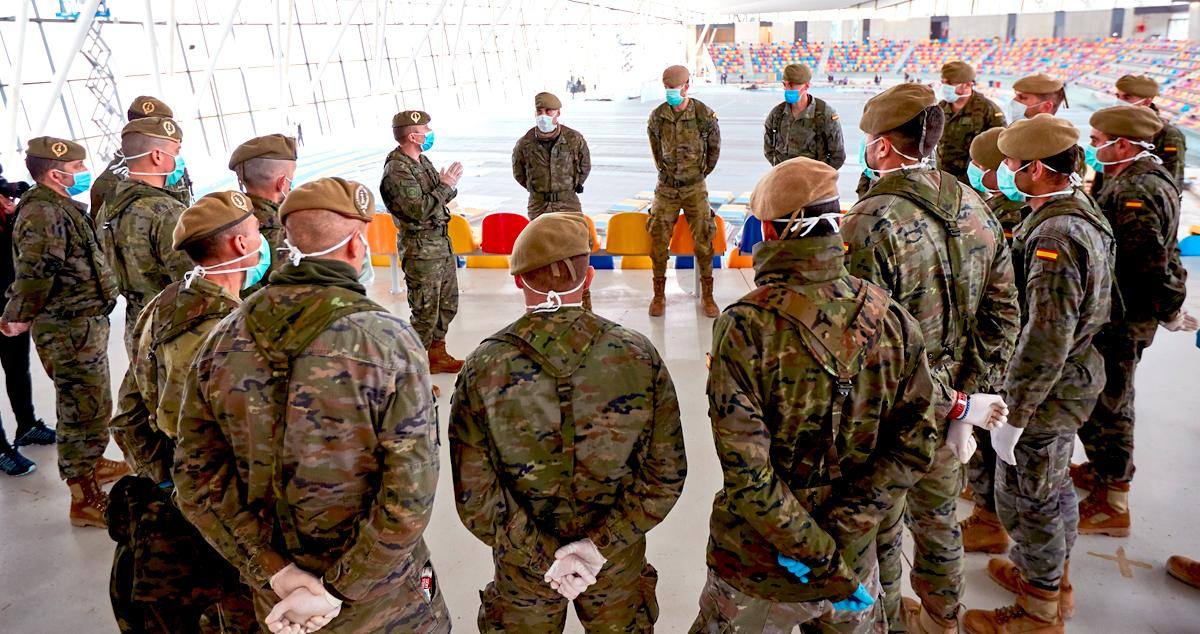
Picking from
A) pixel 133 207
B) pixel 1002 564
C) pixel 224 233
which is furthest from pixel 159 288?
pixel 1002 564

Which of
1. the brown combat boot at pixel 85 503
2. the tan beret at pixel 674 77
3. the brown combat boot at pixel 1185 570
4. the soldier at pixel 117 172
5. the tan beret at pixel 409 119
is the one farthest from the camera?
the tan beret at pixel 674 77

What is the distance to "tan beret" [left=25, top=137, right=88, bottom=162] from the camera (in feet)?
11.9

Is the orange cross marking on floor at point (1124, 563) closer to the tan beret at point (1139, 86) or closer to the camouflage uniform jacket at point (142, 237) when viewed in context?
the tan beret at point (1139, 86)

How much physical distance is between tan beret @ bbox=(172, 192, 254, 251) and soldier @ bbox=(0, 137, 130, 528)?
6.76ft

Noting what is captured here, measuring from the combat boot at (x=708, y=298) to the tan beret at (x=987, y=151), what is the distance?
9.93 feet

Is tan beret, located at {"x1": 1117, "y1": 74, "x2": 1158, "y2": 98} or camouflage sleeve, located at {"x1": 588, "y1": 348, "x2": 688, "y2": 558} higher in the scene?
tan beret, located at {"x1": 1117, "y1": 74, "x2": 1158, "y2": 98}

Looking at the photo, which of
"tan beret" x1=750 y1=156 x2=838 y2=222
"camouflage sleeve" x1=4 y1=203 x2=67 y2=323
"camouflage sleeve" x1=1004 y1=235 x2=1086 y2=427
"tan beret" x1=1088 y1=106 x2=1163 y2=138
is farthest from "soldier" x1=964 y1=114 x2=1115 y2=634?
"camouflage sleeve" x1=4 y1=203 x2=67 y2=323

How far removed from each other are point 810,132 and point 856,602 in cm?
502

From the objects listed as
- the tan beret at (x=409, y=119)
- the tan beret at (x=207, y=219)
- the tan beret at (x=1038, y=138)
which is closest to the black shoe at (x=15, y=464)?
the tan beret at (x=409, y=119)

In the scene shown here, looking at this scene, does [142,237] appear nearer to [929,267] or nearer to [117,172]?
[117,172]

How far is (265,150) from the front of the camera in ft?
10.7

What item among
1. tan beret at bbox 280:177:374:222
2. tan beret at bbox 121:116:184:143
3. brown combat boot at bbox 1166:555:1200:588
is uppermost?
tan beret at bbox 121:116:184:143

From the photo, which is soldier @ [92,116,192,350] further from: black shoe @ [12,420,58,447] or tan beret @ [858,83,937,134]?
tan beret @ [858,83,937,134]

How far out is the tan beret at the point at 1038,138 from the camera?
8.39 ft
